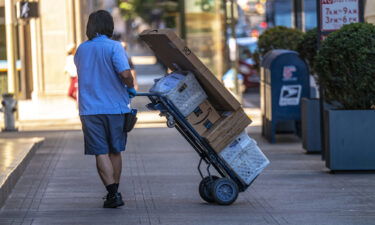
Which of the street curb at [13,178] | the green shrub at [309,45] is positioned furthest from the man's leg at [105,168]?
the green shrub at [309,45]

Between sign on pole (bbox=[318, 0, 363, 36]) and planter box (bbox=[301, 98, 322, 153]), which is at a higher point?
sign on pole (bbox=[318, 0, 363, 36])

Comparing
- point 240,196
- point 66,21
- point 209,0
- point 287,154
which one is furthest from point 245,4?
point 240,196

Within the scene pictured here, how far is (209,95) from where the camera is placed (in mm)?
9633

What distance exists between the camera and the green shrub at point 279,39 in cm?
1750

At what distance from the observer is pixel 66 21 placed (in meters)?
24.1

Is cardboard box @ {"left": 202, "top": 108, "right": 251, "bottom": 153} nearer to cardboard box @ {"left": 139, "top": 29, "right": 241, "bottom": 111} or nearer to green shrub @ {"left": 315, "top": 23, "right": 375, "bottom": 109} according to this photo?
cardboard box @ {"left": 139, "top": 29, "right": 241, "bottom": 111}

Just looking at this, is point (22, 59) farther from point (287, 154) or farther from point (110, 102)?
point (110, 102)

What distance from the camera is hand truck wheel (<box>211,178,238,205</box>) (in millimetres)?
9384

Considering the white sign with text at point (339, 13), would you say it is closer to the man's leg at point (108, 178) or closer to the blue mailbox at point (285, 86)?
the blue mailbox at point (285, 86)

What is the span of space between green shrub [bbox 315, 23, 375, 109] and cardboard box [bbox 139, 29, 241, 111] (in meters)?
2.43


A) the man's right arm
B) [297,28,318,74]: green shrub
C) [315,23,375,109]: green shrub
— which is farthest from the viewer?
[297,28,318,74]: green shrub

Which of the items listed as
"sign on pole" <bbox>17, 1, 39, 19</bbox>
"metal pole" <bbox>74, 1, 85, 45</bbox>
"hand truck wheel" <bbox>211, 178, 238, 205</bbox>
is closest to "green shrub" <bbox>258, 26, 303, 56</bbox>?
"sign on pole" <bbox>17, 1, 39, 19</bbox>

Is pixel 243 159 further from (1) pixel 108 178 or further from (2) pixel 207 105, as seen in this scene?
(1) pixel 108 178

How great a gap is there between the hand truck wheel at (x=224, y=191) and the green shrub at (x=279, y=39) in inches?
319
